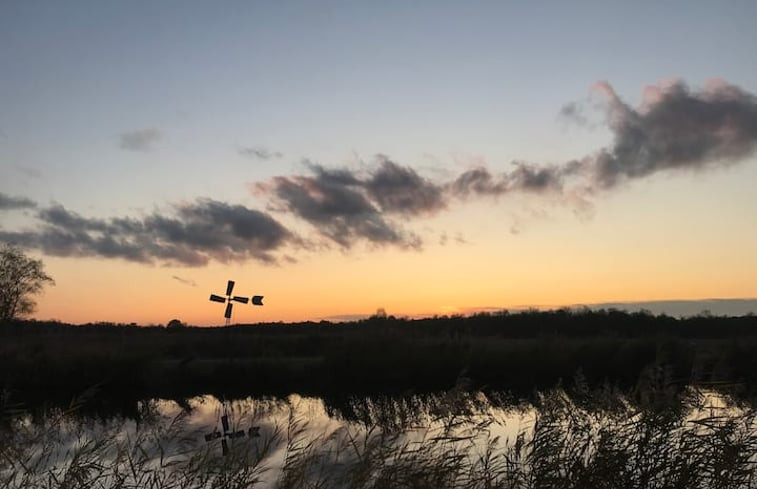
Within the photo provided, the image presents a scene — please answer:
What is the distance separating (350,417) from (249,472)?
13.7 m

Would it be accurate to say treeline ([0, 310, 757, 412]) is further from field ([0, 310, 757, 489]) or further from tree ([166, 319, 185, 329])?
tree ([166, 319, 185, 329])

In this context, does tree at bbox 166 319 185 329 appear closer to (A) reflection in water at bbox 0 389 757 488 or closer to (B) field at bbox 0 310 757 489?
(B) field at bbox 0 310 757 489

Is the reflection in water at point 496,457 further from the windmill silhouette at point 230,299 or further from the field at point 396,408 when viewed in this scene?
the windmill silhouette at point 230,299

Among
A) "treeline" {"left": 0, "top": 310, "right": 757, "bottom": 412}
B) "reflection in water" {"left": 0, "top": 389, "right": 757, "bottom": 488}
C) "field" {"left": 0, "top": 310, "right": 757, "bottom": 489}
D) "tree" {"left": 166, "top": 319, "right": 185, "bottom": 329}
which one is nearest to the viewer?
"reflection in water" {"left": 0, "top": 389, "right": 757, "bottom": 488}

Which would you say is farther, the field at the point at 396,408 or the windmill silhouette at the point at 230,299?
the windmill silhouette at the point at 230,299

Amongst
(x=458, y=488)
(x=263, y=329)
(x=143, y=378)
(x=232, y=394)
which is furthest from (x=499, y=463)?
(x=263, y=329)

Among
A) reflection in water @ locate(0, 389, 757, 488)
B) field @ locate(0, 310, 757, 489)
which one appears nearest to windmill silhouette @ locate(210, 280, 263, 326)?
field @ locate(0, 310, 757, 489)

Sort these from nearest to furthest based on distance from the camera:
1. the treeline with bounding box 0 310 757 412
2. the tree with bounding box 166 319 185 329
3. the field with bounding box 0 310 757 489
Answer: the field with bounding box 0 310 757 489 → the treeline with bounding box 0 310 757 412 → the tree with bounding box 166 319 185 329

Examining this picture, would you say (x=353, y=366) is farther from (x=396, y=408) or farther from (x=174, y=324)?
(x=174, y=324)

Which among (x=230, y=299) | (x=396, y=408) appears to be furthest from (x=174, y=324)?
(x=396, y=408)

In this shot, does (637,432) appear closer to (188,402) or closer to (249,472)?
(249,472)

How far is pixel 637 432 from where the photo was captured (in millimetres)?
9727

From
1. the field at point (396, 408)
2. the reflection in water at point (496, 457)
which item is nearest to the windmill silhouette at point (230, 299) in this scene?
the field at point (396, 408)

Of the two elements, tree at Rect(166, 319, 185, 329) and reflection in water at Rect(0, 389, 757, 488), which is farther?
tree at Rect(166, 319, 185, 329)
